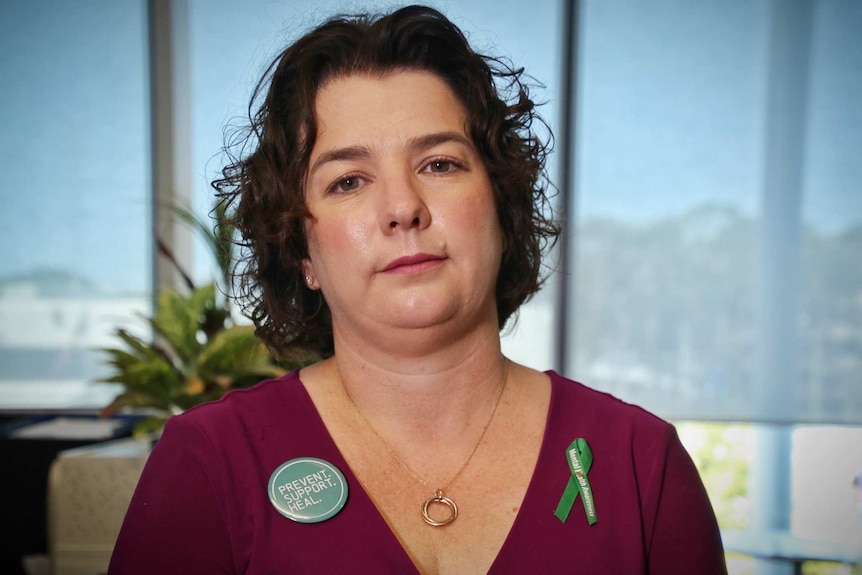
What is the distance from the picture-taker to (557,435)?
3.69ft

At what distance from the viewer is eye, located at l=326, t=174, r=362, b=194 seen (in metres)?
1.07

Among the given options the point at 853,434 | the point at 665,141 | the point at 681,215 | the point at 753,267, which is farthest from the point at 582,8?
the point at 853,434

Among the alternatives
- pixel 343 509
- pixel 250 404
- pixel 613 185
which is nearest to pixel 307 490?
pixel 343 509

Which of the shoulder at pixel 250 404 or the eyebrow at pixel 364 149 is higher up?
the eyebrow at pixel 364 149

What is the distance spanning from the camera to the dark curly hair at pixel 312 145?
1118mm

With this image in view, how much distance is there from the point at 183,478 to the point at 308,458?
7.5 inches

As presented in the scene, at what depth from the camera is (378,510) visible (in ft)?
3.35

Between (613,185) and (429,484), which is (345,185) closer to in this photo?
(429,484)

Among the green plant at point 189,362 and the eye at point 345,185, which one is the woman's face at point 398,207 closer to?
the eye at point 345,185

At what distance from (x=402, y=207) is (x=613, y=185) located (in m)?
2.88


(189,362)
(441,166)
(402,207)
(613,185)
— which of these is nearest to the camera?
(402,207)

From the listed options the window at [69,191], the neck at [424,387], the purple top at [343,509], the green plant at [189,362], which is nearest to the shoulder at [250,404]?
the purple top at [343,509]

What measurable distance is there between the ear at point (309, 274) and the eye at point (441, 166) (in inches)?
11.7

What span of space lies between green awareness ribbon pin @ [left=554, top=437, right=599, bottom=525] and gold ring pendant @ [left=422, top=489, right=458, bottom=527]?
0.16 meters
